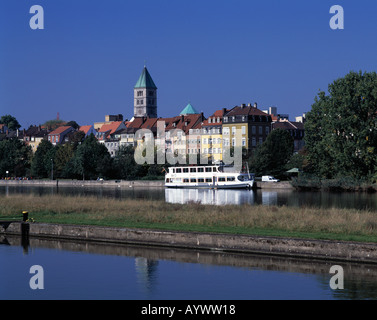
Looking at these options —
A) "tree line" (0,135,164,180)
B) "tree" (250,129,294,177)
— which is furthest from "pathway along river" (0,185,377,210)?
"tree line" (0,135,164,180)

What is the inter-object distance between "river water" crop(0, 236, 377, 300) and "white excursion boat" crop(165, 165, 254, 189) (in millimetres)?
82021

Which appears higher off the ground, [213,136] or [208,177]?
[213,136]

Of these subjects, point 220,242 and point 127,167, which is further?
point 127,167

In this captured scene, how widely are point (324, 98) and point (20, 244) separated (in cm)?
7738

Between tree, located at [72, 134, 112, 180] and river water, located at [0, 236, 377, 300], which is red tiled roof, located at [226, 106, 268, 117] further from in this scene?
river water, located at [0, 236, 377, 300]

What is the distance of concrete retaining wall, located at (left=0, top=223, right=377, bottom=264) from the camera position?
2652 centimetres

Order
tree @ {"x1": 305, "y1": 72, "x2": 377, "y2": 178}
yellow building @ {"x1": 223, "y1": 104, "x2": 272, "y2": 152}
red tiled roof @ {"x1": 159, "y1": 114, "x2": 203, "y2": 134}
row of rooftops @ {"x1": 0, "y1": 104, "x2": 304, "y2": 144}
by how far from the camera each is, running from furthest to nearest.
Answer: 1. red tiled roof @ {"x1": 159, "y1": 114, "x2": 203, "y2": 134}
2. row of rooftops @ {"x1": 0, "y1": 104, "x2": 304, "y2": 144}
3. yellow building @ {"x1": 223, "y1": 104, "x2": 272, "y2": 152}
4. tree @ {"x1": 305, "y1": 72, "x2": 377, "y2": 178}

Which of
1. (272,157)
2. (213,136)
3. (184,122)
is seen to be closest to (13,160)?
(184,122)

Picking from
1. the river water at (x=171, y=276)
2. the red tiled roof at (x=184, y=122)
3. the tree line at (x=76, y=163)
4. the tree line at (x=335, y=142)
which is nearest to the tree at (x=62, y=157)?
the tree line at (x=76, y=163)

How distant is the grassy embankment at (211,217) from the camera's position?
3105 centimetres

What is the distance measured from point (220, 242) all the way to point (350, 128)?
70.2 metres

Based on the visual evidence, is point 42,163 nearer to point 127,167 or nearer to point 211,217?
point 127,167

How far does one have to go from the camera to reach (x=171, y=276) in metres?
25.7
